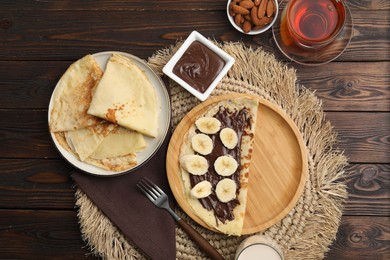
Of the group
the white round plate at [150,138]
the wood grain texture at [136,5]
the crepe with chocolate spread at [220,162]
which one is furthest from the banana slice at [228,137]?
the wood grain texture at [136,5]

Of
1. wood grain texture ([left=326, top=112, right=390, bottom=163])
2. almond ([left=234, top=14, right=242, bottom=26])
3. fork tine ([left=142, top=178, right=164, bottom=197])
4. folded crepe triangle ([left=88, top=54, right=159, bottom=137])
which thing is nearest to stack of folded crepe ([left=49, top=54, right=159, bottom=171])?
folded crepe triangle ([left=88, top=54, right=159, bottom=137])

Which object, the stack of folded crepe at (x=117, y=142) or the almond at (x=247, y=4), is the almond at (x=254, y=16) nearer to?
the almond at (x=247, y=4)

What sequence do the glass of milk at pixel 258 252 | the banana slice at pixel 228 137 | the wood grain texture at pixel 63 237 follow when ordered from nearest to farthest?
the glass of milk at pixel 258 252, the banana slice at pixel 228 137, the wood grain texture at pixel 63 237

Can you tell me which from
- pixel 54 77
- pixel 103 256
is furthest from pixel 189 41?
pixel 103 256

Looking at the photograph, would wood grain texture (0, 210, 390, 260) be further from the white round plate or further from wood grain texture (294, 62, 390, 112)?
wood grain texture (294, 62, 390, 112)

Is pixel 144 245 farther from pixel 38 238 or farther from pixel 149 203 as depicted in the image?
pixel 38 238

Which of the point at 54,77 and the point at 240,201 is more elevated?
the point at 240,201
